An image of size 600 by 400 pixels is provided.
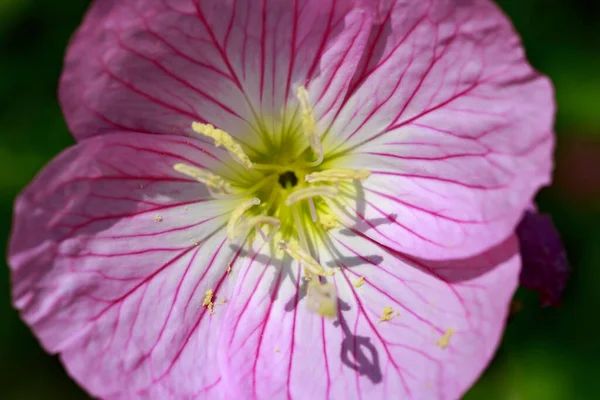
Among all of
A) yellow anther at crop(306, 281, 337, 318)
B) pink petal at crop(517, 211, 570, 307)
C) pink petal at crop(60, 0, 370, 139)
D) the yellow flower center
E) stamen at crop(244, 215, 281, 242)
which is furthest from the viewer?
pink petal at crop(517, 211, 570, 307)

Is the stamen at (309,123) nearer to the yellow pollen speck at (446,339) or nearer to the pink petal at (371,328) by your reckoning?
the pink petal at (371,328)

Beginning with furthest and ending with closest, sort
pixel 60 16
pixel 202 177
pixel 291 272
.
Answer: pixel 60 16, pixel 291 272, pixel 202 177

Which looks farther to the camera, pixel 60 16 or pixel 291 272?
pixel 60 16

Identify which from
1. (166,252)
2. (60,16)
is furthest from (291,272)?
(60,16)

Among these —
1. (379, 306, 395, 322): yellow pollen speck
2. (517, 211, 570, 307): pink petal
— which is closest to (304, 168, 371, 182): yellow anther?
(379, 306, 395, 322): yellow pollen speck

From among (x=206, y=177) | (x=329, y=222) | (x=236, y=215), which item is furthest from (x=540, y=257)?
(x=206, y=177)

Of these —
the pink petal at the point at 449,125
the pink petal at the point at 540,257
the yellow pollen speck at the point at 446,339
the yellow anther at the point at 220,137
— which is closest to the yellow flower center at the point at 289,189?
the yellow anther at the point at 220,137

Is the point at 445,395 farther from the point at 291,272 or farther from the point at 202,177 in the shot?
the point at 202,177

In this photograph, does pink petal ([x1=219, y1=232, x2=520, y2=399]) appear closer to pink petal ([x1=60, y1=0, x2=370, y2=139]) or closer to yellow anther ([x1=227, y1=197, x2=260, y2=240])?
yellow anther ([x1=227, y1=197, x2=260, y2=240])
